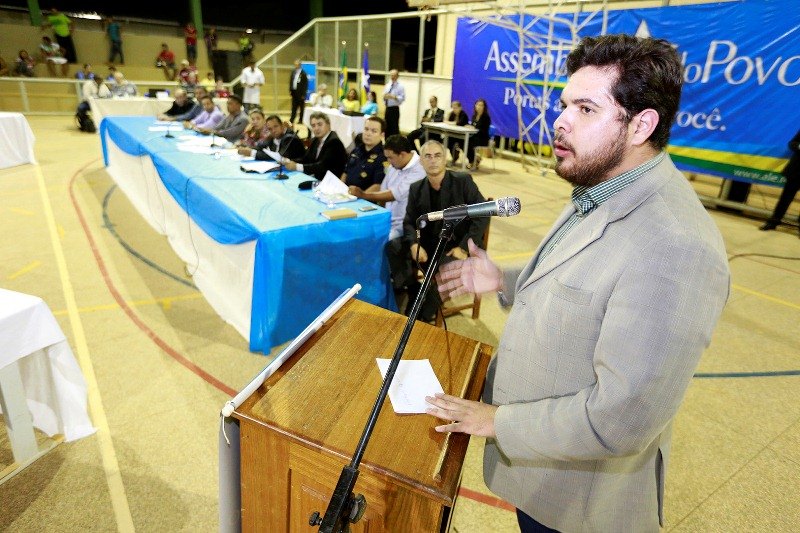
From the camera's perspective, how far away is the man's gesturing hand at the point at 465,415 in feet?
3.38

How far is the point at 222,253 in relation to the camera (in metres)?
3.38

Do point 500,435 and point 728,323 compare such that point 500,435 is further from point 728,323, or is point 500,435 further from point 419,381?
point 728,323

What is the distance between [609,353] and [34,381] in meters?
2.47

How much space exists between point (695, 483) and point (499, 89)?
927 cm

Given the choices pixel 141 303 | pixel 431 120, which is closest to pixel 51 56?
pixel 431 120

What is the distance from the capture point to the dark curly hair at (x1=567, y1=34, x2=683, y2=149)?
33.5 inches

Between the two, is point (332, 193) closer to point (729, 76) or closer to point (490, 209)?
point (490, 209)

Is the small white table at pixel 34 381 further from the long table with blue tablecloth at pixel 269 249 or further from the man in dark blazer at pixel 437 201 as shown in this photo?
the man in dark blazer at pixel 437 201

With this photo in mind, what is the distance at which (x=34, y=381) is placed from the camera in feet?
6.92

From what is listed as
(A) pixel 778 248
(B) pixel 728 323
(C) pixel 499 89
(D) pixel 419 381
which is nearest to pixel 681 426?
(B) pixel 728 323

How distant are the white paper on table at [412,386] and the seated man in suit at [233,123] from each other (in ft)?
20.8

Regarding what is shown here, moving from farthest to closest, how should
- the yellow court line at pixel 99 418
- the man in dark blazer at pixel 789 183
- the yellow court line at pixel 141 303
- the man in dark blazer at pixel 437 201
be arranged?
the man in dark blazer at pixel 789 183 < the yellow court line at pixel 141 303 < the man in dark blazer at pixel 437 201 < the yellow court line at pixel 99 418

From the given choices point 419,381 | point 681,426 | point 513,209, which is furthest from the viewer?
point 681,426

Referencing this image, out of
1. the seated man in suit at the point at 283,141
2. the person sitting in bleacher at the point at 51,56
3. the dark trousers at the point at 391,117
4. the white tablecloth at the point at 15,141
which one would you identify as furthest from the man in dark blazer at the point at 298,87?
Result: the person sitting in bleacher at the point at 51,56
